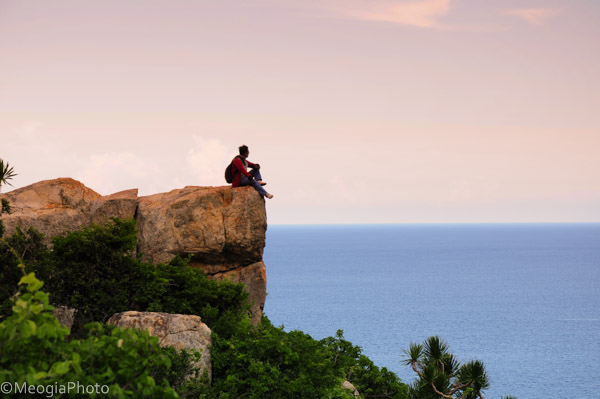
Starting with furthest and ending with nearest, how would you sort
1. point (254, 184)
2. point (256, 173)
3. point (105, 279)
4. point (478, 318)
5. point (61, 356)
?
point (478, 318), point (256, 173), point (254, 184), point (105, 279), point (61, 356)

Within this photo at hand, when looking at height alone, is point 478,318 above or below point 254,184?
below

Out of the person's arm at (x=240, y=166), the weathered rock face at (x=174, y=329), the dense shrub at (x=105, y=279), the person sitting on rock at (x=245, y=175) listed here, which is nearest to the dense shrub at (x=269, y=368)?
the weathered rock face at (x=174, y=329)

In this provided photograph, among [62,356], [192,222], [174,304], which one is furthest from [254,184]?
[62,356]

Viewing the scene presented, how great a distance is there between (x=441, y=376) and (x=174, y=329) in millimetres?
12381

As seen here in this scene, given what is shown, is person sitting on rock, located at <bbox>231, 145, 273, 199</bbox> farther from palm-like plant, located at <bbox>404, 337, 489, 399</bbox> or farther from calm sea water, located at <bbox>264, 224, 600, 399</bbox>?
calm sea water, located at <bbox>264, 224, 600, 399</bbox>

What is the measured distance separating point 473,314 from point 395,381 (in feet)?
356

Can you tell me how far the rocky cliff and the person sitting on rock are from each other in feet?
1.00

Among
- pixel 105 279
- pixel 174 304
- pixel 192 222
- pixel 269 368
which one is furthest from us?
pixel 192 222

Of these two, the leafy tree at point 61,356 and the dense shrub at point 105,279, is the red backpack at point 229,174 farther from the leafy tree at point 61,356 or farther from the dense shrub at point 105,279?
the leafy tree at point 61,356

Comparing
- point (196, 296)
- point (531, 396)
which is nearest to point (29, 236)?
Answer: point (196, 296)

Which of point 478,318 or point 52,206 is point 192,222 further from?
point 478,318

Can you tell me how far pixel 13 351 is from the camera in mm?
7934

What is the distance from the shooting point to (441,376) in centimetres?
2409

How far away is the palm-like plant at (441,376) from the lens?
24141 millimetres
